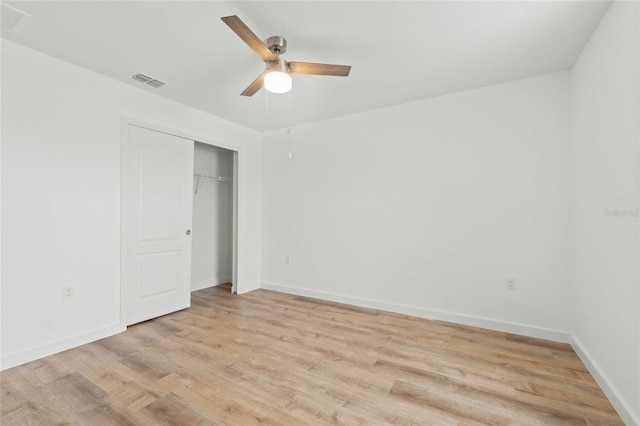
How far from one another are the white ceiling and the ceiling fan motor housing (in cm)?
5

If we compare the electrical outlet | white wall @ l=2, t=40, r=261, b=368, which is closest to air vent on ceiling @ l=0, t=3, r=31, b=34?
white wall @ l=2, t=40, r=261, b=368

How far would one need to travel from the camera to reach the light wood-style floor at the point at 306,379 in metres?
1.74

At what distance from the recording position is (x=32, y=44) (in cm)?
232

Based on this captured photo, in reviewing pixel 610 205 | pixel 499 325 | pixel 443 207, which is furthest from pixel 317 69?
pixel 499 325

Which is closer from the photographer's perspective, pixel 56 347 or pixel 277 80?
pixel 277 80

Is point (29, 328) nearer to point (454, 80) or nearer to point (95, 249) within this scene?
point (95, 249)

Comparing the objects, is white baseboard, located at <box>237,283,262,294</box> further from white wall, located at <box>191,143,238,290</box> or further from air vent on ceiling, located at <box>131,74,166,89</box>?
air vent on ceiling, located at <box>131,74,166,89</box>

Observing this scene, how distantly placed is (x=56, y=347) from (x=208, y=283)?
7.69 feet

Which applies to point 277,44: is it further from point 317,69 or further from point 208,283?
point 208,283

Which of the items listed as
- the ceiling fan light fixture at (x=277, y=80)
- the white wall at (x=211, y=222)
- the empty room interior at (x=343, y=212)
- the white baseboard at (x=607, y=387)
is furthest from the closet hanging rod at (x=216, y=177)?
the white baseboard at (x=607, y=387)

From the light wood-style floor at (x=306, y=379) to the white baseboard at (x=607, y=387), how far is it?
0.15 ft

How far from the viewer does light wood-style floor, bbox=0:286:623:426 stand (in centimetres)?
174

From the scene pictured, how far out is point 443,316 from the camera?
3.26 metres

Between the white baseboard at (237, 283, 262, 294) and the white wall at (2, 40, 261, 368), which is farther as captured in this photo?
the white baseboard at (237, 283, 262, 294)
